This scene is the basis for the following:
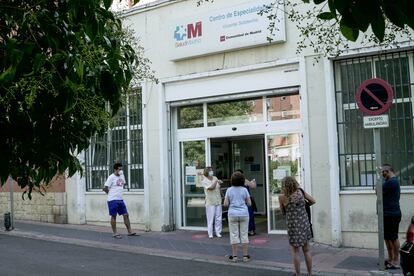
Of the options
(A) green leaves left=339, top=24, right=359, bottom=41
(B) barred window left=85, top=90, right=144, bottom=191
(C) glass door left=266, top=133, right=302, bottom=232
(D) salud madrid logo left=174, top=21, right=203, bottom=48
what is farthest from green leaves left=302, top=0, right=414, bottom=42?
(B) barred window left=85, top=90, right=144, bottom=191

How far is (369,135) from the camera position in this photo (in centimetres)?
1110

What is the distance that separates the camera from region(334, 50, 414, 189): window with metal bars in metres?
10.7

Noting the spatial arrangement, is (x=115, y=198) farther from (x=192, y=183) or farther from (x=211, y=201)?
(x=211, y=201)

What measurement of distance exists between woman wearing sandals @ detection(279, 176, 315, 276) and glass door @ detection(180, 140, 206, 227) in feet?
18.9

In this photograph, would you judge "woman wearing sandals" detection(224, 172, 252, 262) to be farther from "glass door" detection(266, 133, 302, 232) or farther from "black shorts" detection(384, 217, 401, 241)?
"glass door" detection(266, 133, 302, 232)

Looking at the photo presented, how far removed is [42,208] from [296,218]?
10.9 meters

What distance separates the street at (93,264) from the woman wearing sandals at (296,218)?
1.07 meters

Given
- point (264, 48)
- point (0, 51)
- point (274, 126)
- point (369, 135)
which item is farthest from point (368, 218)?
point (0, 51)

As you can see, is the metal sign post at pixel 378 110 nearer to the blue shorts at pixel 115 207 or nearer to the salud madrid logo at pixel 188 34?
the salud madrid logo at pixel 188 34

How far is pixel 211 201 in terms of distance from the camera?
12.7 meters

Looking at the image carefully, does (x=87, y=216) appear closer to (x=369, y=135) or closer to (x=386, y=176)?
(x=369, y=135)

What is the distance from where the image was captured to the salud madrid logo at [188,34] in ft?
43.3

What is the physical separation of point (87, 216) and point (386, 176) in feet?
31.0

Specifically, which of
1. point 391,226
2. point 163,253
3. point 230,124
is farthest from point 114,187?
point 391,226
